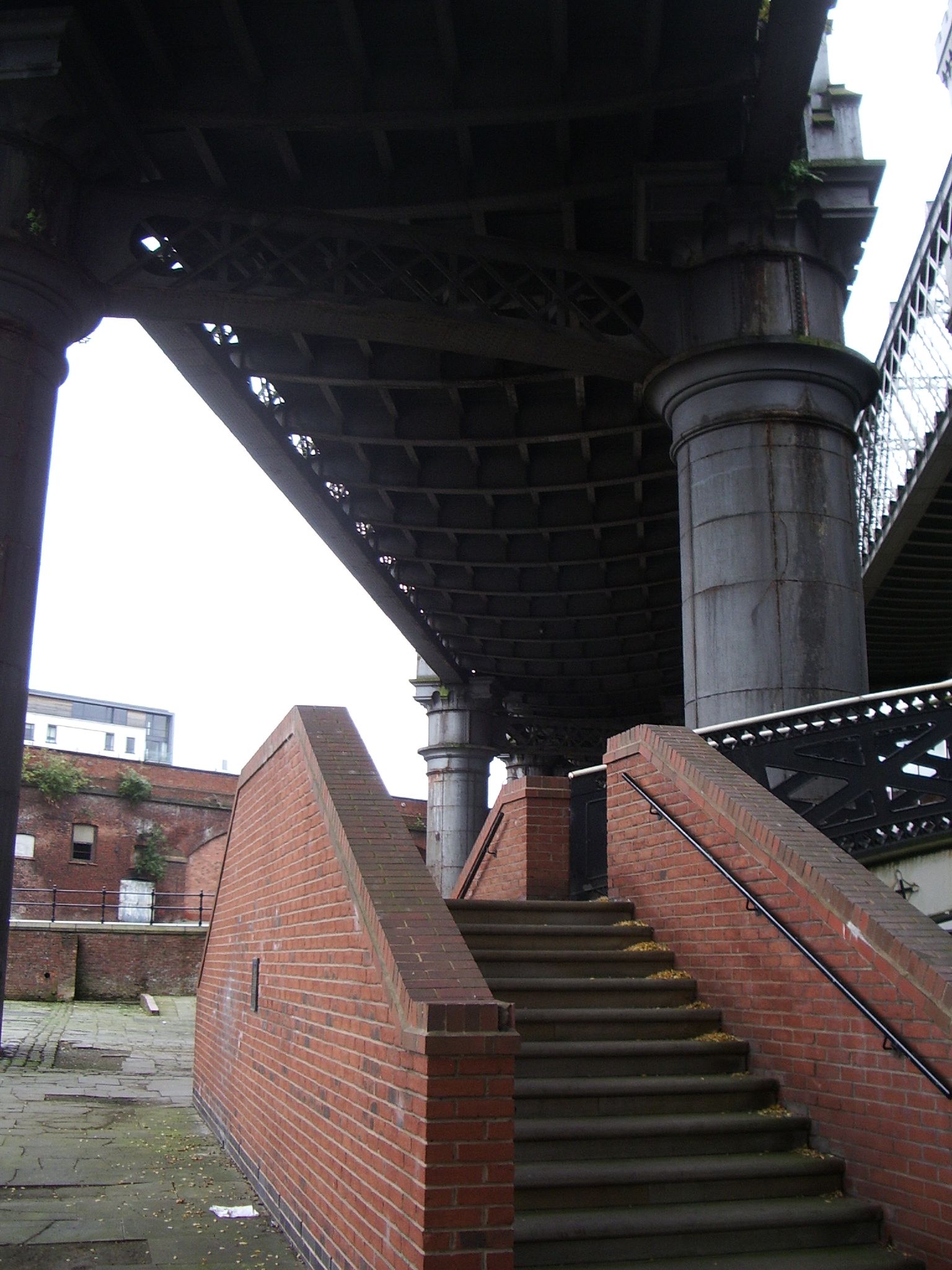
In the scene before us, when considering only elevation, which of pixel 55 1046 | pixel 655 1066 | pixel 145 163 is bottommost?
pixel 55 1046

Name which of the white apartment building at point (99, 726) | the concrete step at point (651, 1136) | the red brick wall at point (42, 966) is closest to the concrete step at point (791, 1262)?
the concrete step at point (651, 1136)

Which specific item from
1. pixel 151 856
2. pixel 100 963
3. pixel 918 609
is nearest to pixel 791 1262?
pixel 918 609

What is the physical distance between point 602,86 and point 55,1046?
1494 centimetres

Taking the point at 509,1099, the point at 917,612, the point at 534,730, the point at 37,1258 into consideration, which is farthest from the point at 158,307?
the point at 534,730

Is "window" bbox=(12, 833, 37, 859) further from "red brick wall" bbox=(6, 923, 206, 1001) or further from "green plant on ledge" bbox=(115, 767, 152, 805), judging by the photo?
"red brick wall" bbox=(6, 923, 206, 1001)

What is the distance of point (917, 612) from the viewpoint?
25797 millimetres

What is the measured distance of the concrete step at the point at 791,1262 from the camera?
16.9 ft

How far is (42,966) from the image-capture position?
2833 cm

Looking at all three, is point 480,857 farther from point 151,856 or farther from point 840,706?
point 151,856

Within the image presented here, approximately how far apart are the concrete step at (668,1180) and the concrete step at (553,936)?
2006 millimetres

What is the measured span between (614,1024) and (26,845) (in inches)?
1452

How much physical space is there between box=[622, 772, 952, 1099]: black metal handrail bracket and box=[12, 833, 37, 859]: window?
118 ft

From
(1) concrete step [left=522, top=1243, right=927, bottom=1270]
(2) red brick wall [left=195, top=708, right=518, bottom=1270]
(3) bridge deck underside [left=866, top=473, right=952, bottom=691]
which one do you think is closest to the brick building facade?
(3) bridge deck underside [left=866, top=473, right=952, bottom=691]

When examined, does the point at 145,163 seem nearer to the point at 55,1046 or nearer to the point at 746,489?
the point at 746,489
